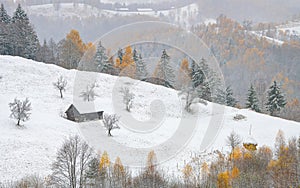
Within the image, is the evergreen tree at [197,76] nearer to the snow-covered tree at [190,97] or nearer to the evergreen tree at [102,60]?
the snow-covered tree at [190,97]

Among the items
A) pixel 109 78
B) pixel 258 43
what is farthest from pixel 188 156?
pixel 258 43

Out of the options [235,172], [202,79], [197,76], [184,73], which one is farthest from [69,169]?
[184,73]

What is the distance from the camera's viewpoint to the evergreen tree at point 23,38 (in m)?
48.1

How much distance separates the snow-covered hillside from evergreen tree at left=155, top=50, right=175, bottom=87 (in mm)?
3825

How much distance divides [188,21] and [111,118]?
120 meters

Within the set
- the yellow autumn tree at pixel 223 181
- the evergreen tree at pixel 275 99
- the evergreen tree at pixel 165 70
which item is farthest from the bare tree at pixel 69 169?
the evergreen tree at pixel 275 99

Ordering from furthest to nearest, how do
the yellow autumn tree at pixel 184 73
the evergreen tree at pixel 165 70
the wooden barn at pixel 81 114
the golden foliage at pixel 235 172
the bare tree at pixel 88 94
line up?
1. the evergreen tree at pixel 165 70
2. the yellow autumn tree at pixel 184 73
3. the bare tree at pixel 88 94
4. the wooden barn at pixel 81 114
5. the golden foliage at pixel 235 172

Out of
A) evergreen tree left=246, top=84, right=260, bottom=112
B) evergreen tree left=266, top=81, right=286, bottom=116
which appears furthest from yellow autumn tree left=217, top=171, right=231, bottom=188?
evergreen tree left=266, top=81, right=286, bottom=116

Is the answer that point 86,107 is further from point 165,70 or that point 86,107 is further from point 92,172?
point 165,70

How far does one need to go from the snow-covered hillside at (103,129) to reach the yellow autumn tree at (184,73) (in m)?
2.13

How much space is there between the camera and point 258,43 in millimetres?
112625

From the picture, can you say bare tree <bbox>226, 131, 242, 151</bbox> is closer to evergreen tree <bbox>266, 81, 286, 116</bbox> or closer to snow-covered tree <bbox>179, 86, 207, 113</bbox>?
snow-covered tree <bbox>179, 86, 207, 113</bbox>

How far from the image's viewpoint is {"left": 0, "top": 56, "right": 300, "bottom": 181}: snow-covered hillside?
2442 cm

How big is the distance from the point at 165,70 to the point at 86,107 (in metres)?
16.6
